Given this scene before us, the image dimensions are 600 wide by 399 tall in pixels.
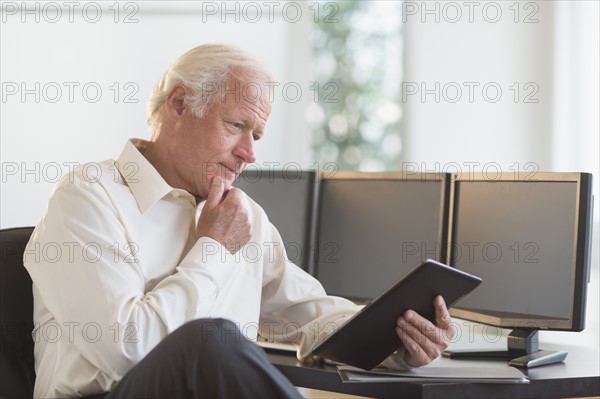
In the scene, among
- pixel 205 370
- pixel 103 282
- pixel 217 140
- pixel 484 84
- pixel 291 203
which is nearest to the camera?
pixel 205 370

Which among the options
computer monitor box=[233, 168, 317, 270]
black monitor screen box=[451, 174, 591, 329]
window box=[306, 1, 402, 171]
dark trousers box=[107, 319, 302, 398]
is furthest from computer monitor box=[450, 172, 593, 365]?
window box=[306, 1, 402, 171]

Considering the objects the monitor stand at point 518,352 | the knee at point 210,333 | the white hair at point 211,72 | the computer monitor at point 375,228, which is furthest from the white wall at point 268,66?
the knee at point 210,333

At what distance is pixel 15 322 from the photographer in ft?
5.66

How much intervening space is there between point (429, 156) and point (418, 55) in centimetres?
39

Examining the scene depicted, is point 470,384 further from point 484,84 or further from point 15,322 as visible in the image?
point 484,84

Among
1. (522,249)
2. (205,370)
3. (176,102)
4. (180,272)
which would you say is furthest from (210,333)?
(522,249)

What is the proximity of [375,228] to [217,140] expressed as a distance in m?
0.59

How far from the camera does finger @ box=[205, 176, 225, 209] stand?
1.80 metres

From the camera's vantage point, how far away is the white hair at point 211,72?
186 cm

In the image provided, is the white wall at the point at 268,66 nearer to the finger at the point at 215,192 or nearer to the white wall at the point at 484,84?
the white wall at the point at 484,84

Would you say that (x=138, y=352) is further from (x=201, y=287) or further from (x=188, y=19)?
(x=188, y=19)

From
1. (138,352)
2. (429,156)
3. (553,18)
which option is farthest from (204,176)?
(553,18)

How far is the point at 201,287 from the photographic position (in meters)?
1.64

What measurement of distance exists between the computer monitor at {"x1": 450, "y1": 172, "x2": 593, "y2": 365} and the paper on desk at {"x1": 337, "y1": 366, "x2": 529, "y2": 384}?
0.75 ft
